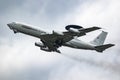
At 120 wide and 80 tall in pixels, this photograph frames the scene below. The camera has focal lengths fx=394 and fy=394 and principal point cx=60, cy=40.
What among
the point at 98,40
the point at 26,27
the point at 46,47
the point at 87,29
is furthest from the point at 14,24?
the point at 98,40

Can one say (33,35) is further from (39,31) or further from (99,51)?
(99,51)

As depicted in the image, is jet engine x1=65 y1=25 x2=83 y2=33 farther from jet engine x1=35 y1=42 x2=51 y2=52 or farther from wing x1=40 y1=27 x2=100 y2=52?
jet engine x1=35 y1=42 x2=51 y2=52

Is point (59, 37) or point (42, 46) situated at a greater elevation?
point (59, 37)

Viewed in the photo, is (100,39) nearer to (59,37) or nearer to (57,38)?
(57,38)

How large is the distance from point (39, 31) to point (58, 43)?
789 cm

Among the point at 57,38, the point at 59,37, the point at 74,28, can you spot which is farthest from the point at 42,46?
the point at 74,28

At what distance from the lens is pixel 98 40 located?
12850cm

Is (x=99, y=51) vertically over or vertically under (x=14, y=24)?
under

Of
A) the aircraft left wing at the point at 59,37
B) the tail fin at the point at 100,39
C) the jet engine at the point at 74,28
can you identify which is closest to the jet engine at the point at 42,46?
the aircraft left wing at the point at 59,37

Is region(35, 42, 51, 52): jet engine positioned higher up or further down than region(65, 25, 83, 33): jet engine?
further down

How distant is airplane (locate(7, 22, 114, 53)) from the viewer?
103375 millimetres

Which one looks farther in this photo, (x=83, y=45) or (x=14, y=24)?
(x=83, y=45)

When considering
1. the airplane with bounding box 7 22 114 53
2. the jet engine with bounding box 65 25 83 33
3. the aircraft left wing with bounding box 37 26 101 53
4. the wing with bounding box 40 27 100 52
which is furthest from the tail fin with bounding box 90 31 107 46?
the jet engine with bounding box 65 25 83 33

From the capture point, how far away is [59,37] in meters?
112
